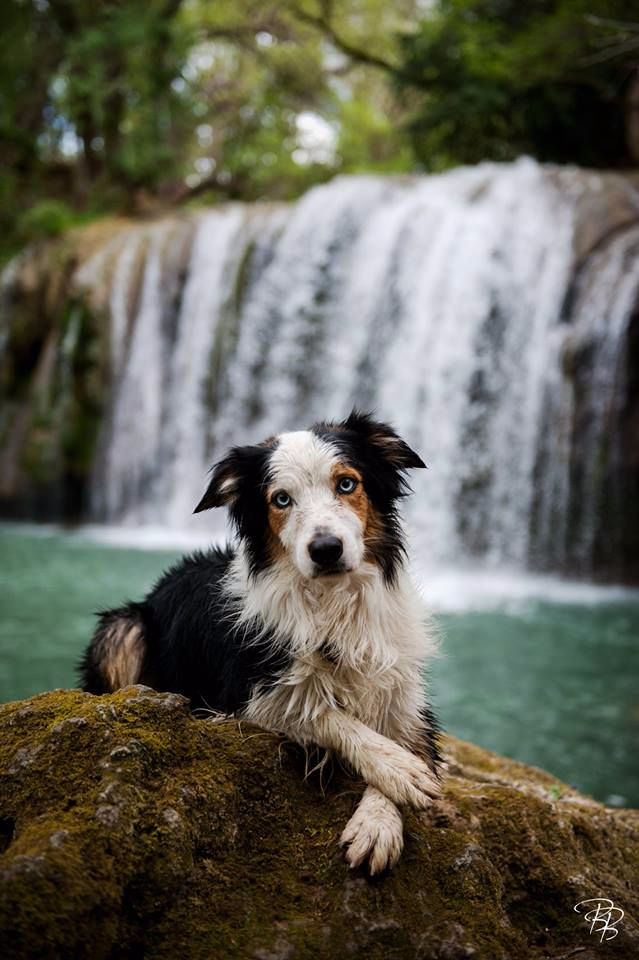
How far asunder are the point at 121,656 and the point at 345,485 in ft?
3.46

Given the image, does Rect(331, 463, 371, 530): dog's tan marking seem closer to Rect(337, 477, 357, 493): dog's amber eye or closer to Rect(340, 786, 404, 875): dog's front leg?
Rect(337, 477, 357, 493): dog's amber eye

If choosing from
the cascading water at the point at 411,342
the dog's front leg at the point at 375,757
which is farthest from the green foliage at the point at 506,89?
the dog's front leg at the point at 375,757

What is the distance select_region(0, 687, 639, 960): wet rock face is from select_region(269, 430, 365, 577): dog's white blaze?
0.56 m

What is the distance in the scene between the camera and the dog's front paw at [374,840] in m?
2.00

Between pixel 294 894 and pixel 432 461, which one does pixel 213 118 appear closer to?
pixel 432 461

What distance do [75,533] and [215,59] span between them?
17.7 metres

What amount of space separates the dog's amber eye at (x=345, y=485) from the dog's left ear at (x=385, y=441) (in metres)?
0.22

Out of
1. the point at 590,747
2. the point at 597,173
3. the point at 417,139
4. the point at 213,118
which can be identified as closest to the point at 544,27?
the point at 597,173

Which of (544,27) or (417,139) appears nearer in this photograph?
(544,27)

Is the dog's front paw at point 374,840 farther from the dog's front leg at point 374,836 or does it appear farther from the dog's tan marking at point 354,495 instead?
the dog's tan marking at point 354,495

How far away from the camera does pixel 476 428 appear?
12.5 meters

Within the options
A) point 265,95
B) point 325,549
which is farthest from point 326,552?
point 265,95

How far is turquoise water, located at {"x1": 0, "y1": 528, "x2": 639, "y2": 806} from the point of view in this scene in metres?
5.96

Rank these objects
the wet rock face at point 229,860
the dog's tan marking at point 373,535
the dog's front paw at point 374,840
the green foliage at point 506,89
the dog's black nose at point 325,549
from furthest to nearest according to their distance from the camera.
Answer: the green foliage at point 506,89
the dog's tan marking at point 373,535
the dog's black nose at point 325,549
the dog's front paw at point 374,840
the wet rock face at point 229,860
